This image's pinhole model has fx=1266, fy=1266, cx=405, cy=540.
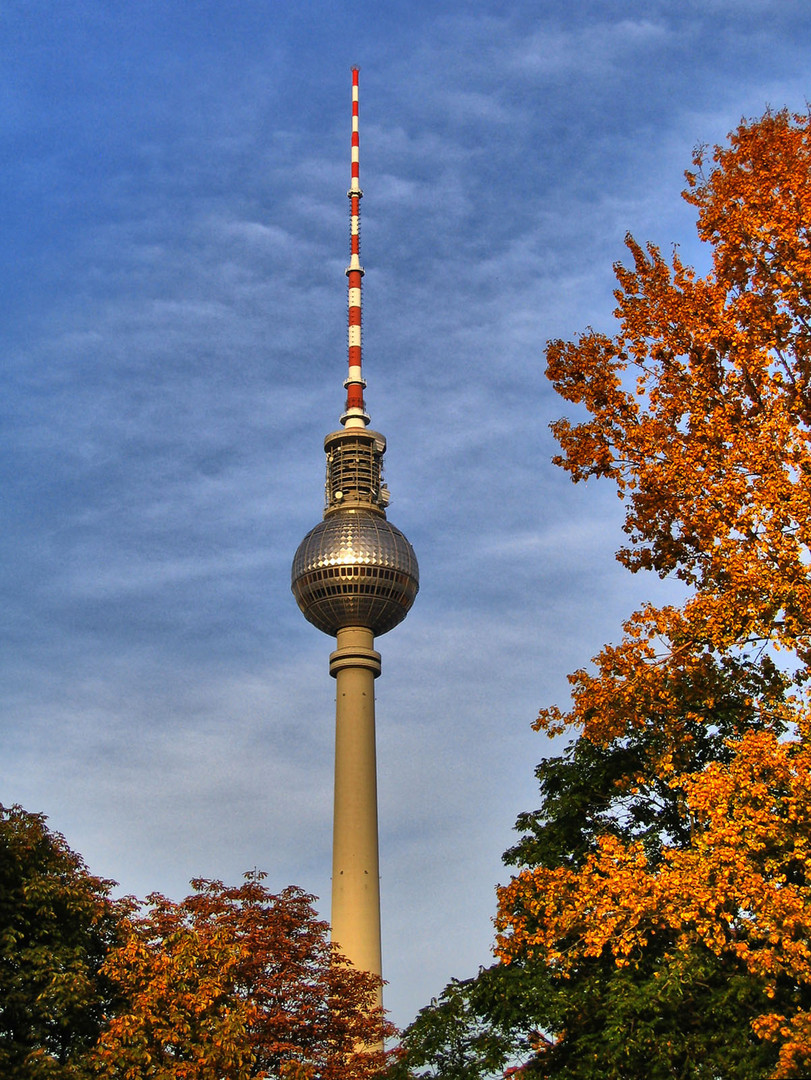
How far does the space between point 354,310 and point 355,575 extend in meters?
23.8

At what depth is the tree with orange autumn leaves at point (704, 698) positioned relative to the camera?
17125 millimetres

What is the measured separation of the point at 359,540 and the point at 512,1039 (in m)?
79.1

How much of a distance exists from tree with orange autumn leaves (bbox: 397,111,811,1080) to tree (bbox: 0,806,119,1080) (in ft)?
30.9

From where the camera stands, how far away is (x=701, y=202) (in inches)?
822

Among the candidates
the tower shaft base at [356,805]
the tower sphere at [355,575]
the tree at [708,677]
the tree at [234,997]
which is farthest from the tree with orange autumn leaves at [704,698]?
the tower sphere at [355,575]

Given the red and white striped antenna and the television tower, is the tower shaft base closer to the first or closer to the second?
the television tower

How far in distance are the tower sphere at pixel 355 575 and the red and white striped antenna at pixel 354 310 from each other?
9549 millimetres

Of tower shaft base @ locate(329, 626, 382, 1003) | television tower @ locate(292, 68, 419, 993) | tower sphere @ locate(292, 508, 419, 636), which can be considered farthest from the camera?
tower sphere @ locate(292, 508, 419, 636)

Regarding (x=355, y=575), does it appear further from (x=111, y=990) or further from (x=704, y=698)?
(x=704, y=698)

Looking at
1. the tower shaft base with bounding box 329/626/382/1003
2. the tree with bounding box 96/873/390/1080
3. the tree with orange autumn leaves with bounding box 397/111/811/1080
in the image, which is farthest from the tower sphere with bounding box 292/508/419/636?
the tree with orange autumn leaves with bounding box 397/111/811/1080

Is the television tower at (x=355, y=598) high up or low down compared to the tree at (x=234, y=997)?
up

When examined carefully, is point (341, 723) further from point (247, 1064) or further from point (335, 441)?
point (247, 1064)

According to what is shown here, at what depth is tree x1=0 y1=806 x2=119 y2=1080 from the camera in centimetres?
2630

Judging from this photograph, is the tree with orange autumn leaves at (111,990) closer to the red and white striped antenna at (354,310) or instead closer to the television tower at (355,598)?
the television tower at (355,598)
